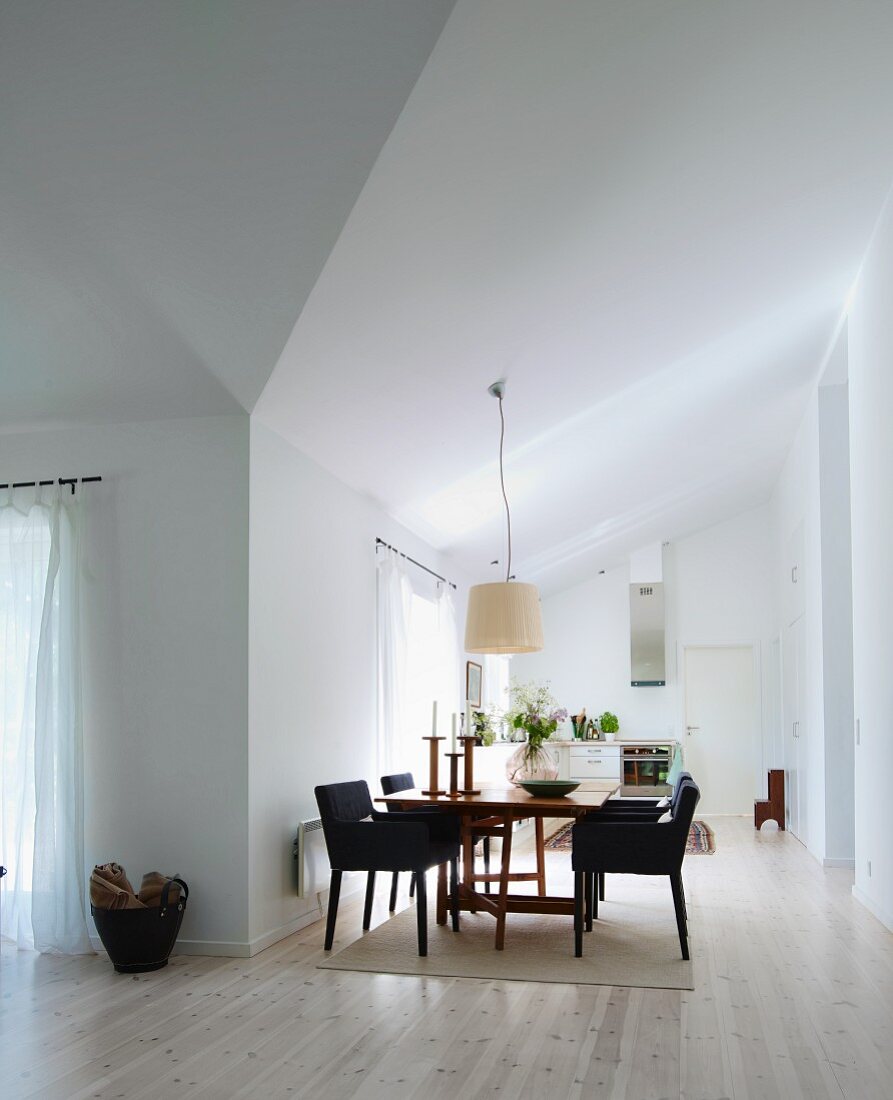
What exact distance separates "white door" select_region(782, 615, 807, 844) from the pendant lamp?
14.1 feet

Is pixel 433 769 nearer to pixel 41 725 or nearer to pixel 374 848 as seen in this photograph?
pixel 374 848

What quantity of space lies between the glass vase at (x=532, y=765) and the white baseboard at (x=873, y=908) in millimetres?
1877

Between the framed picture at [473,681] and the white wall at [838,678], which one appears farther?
the framed picture at [473,681]

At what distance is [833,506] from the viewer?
7.80 meters

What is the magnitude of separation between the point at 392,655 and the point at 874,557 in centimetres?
324

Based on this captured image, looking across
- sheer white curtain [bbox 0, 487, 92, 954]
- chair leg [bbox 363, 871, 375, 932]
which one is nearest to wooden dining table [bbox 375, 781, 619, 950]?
chair leg [bbox 363, 871, 375, 932]

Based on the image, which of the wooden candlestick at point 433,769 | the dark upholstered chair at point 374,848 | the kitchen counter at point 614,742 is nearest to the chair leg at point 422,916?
the dark upholstered chair at point 374,848

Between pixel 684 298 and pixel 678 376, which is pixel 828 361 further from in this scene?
pixel 684 298

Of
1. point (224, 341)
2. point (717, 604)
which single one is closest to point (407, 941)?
point (224, 341)

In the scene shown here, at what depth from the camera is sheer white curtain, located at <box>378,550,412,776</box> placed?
7066 mm

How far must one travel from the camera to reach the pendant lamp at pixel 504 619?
17.9 ft

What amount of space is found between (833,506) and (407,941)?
470 cm

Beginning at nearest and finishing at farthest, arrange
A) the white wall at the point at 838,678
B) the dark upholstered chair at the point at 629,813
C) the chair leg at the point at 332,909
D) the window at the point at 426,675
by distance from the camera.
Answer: the chair leg at the point at 332,909, the dark upholstered chair at the point at 629,813, the white wall at the point at 838,678, the window at the point at 426,675

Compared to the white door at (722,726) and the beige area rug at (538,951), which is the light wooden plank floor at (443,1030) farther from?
the white door at (722,726)
